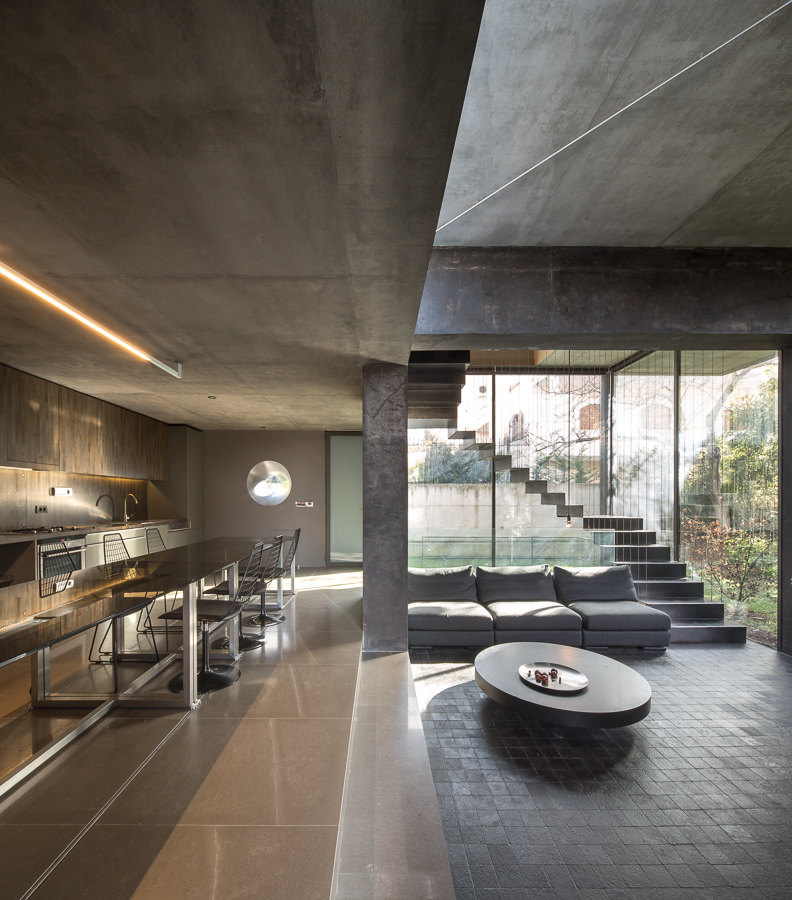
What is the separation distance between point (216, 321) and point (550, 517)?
16.5ft

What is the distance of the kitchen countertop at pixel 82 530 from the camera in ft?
15.9

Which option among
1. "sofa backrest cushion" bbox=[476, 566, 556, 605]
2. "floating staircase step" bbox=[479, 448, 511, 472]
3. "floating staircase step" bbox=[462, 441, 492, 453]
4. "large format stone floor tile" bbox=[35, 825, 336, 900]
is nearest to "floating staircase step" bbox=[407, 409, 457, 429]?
"floating staircase step" bbox=[462, 441, 492, 453]

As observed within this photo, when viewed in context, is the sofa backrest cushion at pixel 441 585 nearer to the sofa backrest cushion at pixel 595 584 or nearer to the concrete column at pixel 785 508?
the sofa backrest cushion at pixel 595 584

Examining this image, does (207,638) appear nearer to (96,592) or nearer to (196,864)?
(96,592)

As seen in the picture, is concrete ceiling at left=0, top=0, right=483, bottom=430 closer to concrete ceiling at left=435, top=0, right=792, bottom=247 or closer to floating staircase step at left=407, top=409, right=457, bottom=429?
concrete ceiling at left=435, top=0, right=792, bottom=247

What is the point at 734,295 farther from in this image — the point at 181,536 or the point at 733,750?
the point at 181,536

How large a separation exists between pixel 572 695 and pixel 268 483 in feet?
22.6

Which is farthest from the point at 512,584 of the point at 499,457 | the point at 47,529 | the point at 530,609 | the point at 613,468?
the point at 47,529

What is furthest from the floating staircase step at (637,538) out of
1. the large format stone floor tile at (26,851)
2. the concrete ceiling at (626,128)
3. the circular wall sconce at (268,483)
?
the large format stone floor tile at (26,851)

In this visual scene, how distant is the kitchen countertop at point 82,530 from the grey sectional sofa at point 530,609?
3.76m

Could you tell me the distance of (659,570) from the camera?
6.16 m

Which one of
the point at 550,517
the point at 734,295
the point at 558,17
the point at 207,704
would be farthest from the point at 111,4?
the point at 550,517

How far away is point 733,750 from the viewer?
3117 mm

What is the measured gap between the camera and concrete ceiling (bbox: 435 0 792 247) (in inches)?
93.8
